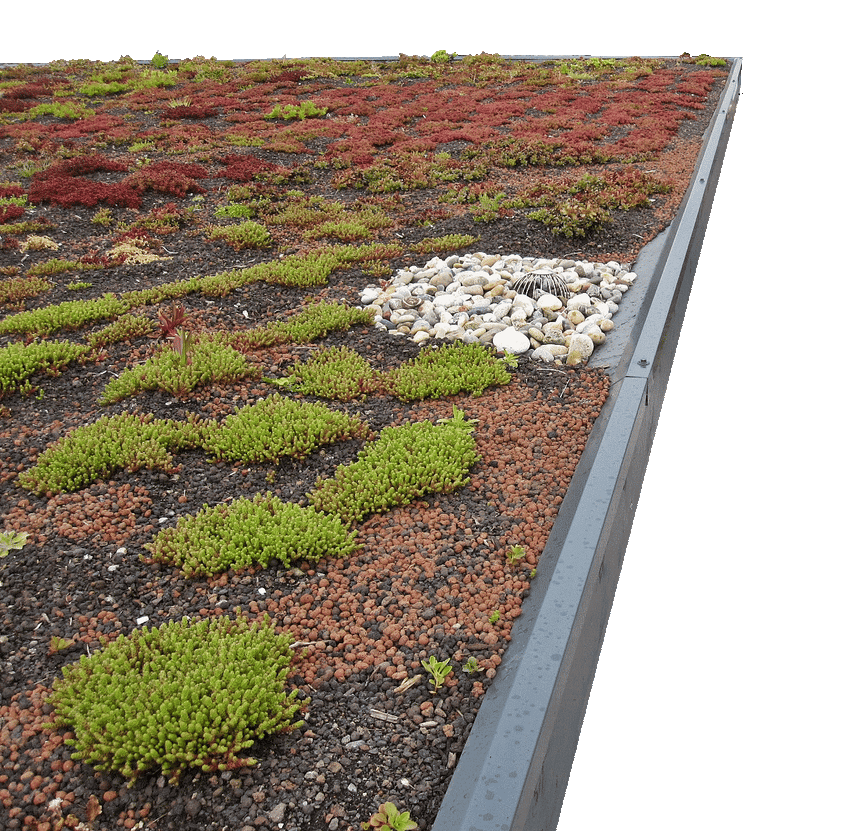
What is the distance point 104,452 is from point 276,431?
1.28 metres

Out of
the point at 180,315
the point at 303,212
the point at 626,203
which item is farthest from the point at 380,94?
the point at 180,315

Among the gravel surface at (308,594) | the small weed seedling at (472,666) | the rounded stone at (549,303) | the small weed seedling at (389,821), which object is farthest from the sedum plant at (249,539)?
the rounded stone at (549,303)

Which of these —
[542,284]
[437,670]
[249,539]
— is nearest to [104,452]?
[249,539]

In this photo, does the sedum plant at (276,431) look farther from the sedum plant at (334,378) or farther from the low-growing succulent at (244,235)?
the low-growing succulent at (244,235)

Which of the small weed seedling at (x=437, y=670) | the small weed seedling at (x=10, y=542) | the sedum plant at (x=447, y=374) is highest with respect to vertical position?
the sedum plant at (x=447, y=374)

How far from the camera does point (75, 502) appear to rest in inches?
196

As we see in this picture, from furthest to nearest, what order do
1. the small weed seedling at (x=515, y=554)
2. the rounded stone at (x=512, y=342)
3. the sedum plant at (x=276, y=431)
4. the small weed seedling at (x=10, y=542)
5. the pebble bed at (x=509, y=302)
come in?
the pebble bed at (x=509, y=302), the rounded stone at (x=512, y=342), the sedum plant at (x=276, y=431), the small weed seedling at (x=10, y=542), the small weed seedling at (x=515, y=554)

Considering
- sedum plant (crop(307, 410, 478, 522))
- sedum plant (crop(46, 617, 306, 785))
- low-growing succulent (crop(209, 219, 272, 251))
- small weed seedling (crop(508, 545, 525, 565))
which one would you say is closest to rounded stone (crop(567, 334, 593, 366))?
sedum plant (crop(307, 410, 478, 522))

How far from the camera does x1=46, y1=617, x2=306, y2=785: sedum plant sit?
3244 millimetres

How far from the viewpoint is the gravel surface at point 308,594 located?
3.17 meters

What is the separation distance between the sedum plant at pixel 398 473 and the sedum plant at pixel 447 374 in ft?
2.26

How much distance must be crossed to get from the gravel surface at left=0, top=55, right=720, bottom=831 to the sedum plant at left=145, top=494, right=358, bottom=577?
97 millimetres

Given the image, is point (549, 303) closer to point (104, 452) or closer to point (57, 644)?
point (104, 452)

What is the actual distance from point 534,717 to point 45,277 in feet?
27.9
